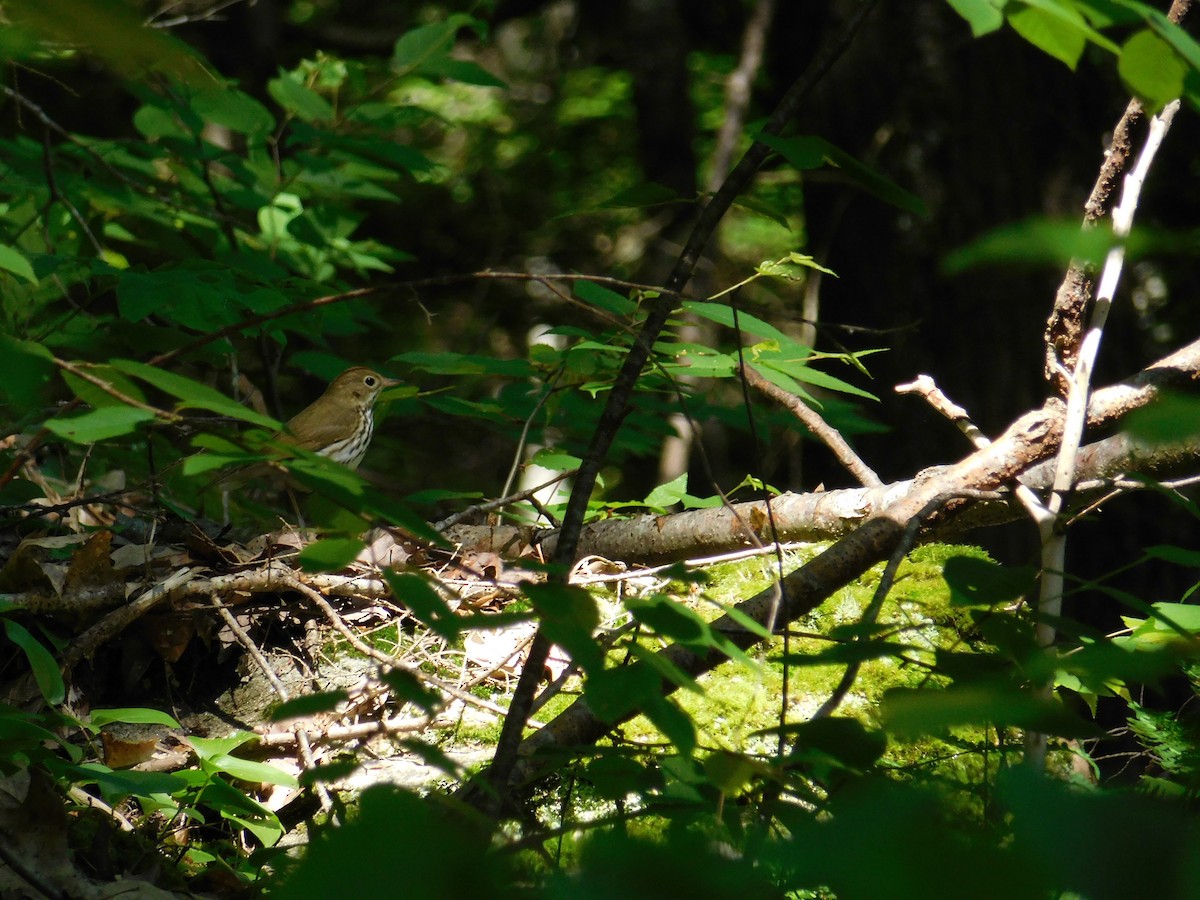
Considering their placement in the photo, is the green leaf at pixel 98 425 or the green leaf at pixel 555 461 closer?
the green leaf at pixel 98 425

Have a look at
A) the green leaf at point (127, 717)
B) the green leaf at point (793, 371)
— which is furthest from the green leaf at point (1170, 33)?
the green leaf at point (127, 717)

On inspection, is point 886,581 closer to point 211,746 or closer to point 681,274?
point 681,274

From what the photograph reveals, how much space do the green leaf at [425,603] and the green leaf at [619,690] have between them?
13 cm

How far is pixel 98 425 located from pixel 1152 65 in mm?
923

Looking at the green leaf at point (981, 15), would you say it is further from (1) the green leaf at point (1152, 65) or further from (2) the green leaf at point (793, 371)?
(2) the green leaf at point (793, 371)

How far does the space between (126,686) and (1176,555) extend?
1.99 meters

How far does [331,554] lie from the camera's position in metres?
1.00

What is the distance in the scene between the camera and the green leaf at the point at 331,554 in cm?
99

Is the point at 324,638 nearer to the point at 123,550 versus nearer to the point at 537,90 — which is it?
the point at 123,550

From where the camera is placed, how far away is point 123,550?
2.40 meters

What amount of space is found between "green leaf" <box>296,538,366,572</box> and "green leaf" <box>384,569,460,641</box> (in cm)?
8

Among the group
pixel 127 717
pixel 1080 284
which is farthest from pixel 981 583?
pixel 127 717

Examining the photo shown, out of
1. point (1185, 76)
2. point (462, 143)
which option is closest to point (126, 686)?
point (1185, 76)

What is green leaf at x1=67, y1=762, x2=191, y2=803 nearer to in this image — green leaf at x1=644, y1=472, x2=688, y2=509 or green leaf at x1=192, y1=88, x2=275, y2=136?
green leaf at x1=644, y1=472, x2=688, y2=509
